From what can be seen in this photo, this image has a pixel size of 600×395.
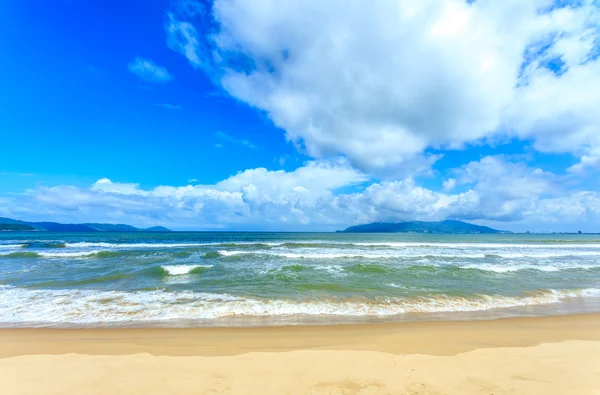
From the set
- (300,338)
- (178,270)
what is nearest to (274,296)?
(300,338)

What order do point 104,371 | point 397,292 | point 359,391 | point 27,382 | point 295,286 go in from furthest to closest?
point 295,286, point 397,292, point 104,371, point 27,382, point 359,391

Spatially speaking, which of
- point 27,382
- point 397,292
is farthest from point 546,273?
point 27,382

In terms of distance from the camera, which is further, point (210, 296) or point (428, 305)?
point (210, 296)

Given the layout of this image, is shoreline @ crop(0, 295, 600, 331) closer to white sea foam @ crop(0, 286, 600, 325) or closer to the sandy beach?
white sea foam @ crop(0, 286, 600, 325)

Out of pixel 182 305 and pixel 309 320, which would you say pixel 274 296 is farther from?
pixel 182 305

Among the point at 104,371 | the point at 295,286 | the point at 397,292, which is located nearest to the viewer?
the point at 104,371

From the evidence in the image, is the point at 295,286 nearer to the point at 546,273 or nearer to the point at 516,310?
the point at 516,310

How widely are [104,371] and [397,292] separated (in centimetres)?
939

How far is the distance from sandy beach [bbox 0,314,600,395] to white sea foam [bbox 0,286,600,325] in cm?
120

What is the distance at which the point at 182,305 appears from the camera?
8867mm

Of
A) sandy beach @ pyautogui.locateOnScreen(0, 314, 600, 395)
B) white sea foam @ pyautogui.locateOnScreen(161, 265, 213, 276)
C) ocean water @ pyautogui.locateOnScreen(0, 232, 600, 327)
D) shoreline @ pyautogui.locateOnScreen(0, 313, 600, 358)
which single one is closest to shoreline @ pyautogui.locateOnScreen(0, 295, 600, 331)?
ocean water @ pyautogui.locateOnScreen(0, 232, 600, 327)

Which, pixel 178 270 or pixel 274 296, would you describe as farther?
pixel 178 270

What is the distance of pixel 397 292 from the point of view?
34.9 feet

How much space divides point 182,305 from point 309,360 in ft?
18.6
